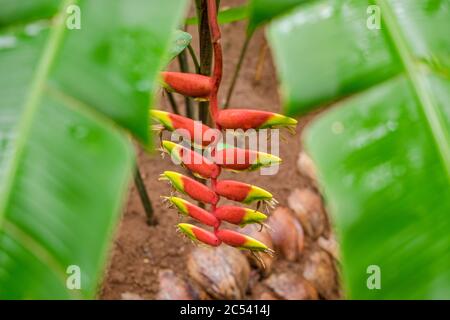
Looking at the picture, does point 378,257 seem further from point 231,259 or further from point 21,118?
point 231,259

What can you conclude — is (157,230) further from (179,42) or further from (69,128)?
(69,128)

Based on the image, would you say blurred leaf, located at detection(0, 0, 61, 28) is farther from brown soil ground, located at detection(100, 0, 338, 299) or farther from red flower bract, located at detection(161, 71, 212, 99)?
brown soil ground, located at detection(100, 0, 338, 299)

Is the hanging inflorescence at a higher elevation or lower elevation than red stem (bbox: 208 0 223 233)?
lower
